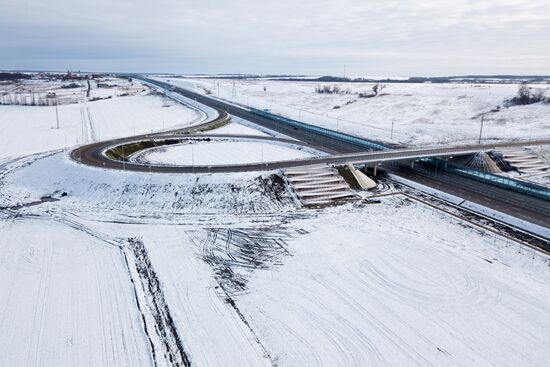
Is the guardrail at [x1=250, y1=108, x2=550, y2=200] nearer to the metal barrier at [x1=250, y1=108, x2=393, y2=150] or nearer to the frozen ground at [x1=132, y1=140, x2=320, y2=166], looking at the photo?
the metal barrier at [x1=250, y1=108, x2=393, y2=150]

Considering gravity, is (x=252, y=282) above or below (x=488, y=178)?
below

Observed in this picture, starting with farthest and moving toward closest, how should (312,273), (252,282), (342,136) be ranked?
(342,136)
(312,273)
(252,282)

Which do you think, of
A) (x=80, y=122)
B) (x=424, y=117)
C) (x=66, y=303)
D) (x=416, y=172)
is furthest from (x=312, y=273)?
(x=424, y=117)

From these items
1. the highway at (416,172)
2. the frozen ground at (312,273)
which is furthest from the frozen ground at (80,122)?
the frozen ground at (312,273)

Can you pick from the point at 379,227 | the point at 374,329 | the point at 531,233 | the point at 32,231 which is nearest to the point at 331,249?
the point at 379,227

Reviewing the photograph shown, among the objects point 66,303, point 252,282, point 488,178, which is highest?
point 488,178

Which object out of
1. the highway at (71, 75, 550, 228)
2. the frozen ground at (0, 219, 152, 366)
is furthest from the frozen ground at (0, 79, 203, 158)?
the frozen ground at (0, 219, 152, 366)

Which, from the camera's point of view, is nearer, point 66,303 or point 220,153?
point 66,303

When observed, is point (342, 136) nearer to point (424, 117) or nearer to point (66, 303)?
point (424, 117)

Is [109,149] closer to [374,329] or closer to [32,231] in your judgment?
[32,231]
